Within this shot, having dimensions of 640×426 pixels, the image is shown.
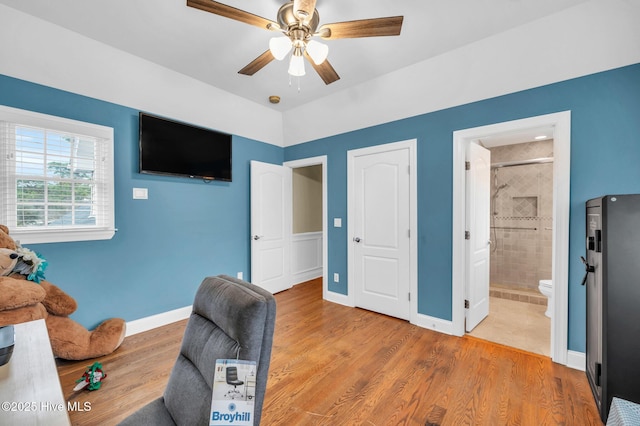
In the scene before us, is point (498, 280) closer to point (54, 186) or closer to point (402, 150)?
point (402, 150)

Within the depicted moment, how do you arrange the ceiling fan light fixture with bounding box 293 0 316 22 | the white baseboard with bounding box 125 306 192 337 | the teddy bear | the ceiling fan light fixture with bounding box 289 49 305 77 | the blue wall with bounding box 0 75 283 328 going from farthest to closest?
the white baseboard with bounding box 125 306 192 337 → the blue wall with bounding box 0 75 283 328 → the ceiling fan light fixture with bounding box 289 49 305 77 → the teddy bear → the ceiling fan light fixture with bounding box 293 0 316 22

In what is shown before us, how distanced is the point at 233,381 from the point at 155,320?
2.98 m

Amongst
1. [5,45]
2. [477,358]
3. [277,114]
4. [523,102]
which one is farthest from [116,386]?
[523,102]

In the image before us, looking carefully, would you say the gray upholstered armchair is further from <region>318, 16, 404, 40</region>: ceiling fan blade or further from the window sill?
the window sill

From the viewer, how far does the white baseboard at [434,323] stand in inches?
114

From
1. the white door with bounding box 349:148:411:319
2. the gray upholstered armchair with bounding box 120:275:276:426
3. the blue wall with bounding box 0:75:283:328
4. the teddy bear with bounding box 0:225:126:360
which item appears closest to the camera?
the gray upholstered armchair with bounding box 120:275:276:426

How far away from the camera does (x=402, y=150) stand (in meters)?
3.25

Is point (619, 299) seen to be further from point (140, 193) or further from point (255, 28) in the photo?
point (140, 193)

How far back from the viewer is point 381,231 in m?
3.44

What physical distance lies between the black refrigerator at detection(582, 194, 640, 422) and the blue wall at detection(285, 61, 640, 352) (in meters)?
0.66

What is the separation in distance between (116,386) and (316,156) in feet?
11.0

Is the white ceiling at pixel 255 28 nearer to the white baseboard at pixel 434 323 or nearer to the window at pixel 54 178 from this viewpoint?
the window at pixel 54 178

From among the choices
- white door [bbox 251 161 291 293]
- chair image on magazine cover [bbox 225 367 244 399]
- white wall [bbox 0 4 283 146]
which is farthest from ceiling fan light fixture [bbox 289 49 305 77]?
white door [bbox 251 161 291 293]

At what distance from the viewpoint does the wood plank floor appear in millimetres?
1741
